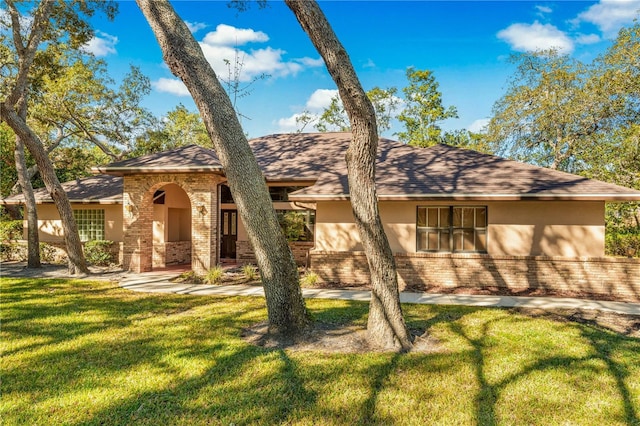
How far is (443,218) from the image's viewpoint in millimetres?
11055

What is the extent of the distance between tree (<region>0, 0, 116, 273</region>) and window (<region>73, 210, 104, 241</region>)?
3.43m

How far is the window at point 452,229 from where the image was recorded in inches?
428

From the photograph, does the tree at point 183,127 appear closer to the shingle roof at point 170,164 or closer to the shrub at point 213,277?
the shingle roof at point 170,164

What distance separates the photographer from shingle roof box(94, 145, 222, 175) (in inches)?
454

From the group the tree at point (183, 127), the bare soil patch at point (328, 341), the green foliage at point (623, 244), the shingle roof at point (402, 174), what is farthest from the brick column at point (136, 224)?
the tree at point (183, 127)

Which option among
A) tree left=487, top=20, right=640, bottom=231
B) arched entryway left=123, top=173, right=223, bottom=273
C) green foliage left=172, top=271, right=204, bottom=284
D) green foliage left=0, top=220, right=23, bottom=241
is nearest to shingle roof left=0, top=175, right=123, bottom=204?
green foliage left=0, top=220, right=23, bottom=241

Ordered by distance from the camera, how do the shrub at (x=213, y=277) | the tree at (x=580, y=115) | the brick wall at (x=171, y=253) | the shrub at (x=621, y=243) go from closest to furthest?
the shrub at (x=213, y=277) < the brick wall at (x=171, y=253) < the shrub at (x=621, y=243) < the tree at (x=580, y=115)

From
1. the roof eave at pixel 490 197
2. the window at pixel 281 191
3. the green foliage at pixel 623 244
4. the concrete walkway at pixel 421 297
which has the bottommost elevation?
the concrete walkway at pixel 421 297

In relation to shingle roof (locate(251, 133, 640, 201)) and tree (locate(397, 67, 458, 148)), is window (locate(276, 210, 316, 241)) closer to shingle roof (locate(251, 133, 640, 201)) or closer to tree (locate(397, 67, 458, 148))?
shingle roof (locate(251, 133, 640, 201))

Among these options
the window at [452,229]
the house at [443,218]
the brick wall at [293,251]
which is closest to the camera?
the house at [443,218]

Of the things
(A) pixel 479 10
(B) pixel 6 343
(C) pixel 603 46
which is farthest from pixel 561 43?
(B) pixel 6 343

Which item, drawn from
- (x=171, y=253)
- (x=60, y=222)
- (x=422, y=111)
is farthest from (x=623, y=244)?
(x=60, y=222)

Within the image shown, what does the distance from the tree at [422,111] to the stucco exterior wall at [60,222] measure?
2336 centimetres

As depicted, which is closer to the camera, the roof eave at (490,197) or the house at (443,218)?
the roof eave at (490,197)
